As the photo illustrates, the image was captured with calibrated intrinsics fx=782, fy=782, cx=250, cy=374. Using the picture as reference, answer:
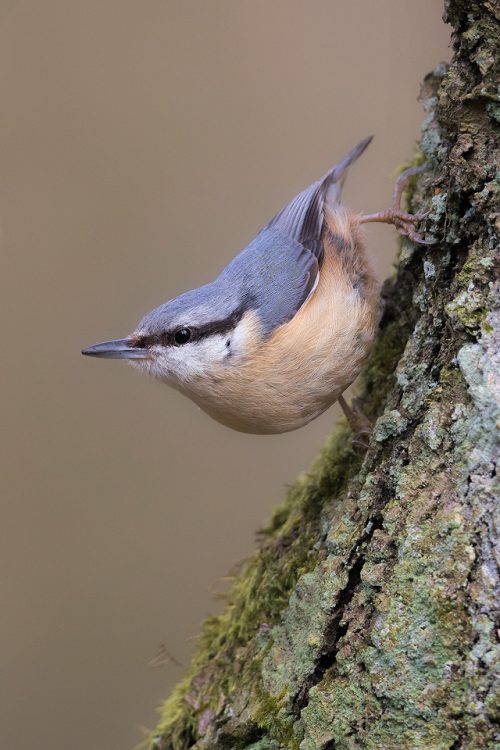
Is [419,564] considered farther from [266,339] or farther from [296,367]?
[266,339]

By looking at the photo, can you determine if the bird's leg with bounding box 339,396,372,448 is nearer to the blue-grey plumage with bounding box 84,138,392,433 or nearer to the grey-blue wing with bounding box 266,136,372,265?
the blue-grey plumage with bounding box 84,138,392,433

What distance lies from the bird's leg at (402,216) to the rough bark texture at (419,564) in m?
0.06

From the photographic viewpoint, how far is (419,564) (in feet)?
5.27

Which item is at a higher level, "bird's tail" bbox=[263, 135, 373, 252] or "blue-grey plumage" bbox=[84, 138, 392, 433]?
"bird's tail" bbox=[263, 135, 373, 252]

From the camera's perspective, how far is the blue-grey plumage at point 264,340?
2.53 metres

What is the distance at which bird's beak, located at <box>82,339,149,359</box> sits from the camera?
105 inches

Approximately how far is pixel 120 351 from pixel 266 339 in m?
0.51

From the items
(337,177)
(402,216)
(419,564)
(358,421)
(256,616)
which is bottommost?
(256,616)

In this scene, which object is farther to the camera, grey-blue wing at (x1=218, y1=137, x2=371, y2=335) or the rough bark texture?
grey-blue wing at (x1=218, y1=137, x2=371, y2=335)

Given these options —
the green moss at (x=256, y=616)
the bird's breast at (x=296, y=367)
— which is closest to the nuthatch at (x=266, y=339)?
the bird's breast at (x=296, y=367)

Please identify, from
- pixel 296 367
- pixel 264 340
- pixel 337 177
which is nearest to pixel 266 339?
pixel 264 340

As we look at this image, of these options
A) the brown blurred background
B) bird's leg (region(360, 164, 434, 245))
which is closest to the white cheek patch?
bird's leg (region(360, 164, 434, 245))

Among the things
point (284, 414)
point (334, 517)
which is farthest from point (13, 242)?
point (334, 517)

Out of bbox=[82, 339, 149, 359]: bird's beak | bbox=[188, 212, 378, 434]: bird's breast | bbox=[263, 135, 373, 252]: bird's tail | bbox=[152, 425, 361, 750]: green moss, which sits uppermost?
bbox=[263, 135, 373, 252]: bird's tail
